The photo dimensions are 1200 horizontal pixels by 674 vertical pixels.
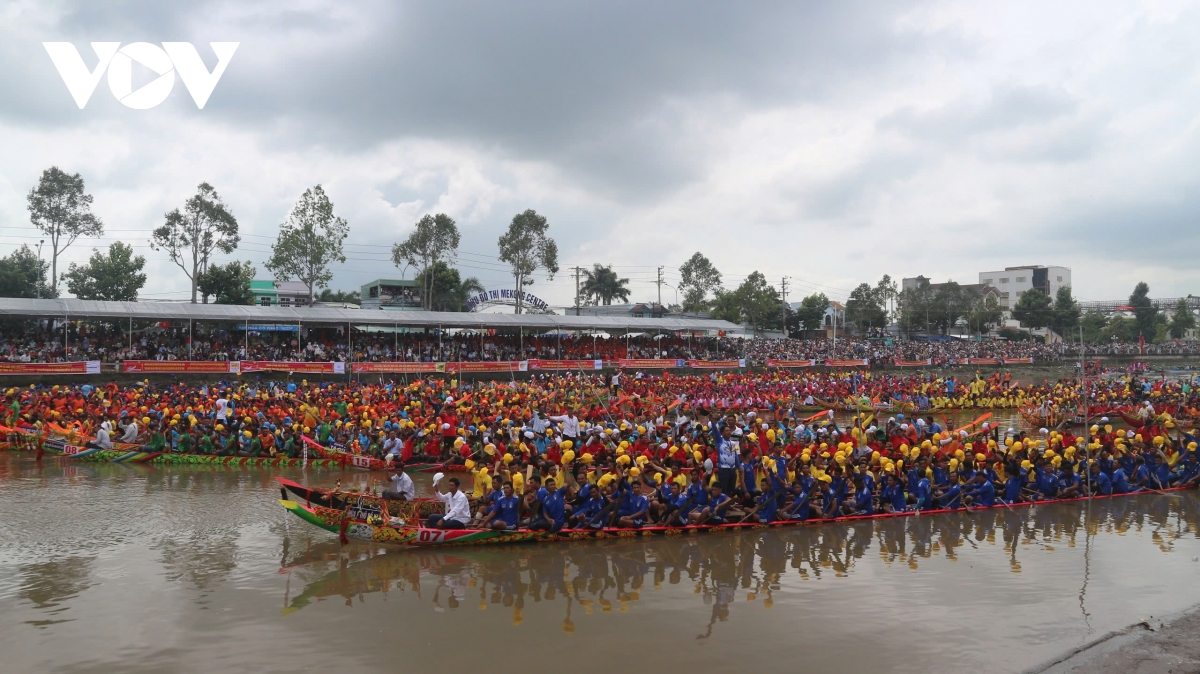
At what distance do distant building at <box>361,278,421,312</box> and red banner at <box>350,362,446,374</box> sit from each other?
26.5 metres

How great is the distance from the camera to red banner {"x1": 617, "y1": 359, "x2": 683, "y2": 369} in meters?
45.4

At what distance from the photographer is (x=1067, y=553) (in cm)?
1186

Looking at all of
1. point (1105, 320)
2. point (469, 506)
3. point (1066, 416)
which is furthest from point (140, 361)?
point (1105, 320)

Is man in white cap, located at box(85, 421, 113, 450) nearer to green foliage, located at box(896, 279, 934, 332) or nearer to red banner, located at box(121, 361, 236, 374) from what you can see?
red banner, located at box(121, 361, 236, 374)

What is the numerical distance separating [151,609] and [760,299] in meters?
65.4

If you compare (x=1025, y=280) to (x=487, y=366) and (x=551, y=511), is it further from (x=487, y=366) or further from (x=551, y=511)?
(x=551, y=511)

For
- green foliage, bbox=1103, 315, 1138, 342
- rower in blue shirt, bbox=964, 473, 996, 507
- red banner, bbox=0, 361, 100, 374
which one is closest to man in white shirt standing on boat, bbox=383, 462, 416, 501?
rower in blue shirt, bbox=964, 473, 996, 507

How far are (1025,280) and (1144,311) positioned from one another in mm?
24283

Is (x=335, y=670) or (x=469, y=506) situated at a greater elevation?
(x=469, y=506)

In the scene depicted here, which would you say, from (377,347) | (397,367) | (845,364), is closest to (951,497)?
(397,367)

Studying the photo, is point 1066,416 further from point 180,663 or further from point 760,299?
point 760,299

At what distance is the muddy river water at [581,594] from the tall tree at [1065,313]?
236ft

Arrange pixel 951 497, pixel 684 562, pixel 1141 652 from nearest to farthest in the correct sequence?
pixel 1141 652 < pixel 684 562 < pixel 951 497

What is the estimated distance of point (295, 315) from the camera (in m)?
38.6
